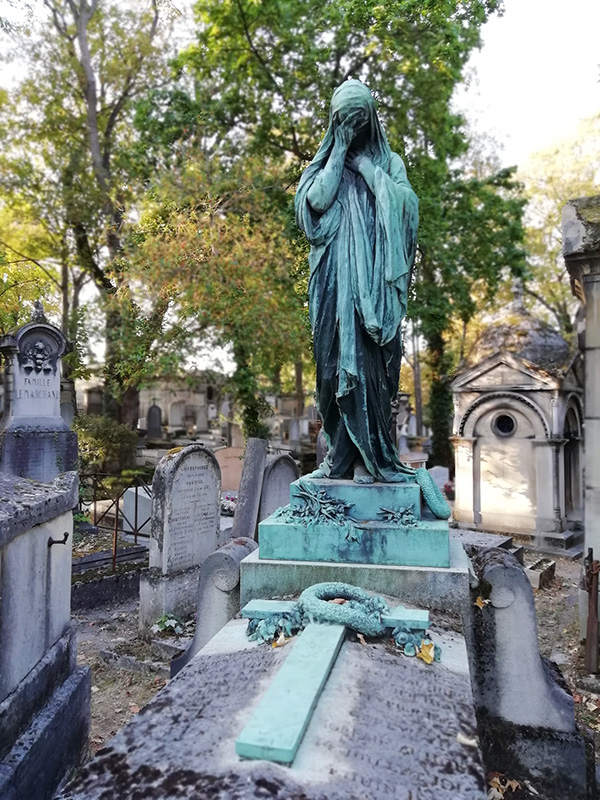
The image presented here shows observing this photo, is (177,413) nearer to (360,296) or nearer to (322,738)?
(360,296)

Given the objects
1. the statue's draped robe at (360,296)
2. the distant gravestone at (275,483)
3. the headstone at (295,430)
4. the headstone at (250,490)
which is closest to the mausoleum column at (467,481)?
the distant gravestone at (275,483)

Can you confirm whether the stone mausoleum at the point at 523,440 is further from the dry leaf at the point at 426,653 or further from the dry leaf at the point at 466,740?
the dry leaf at the point at 466,740

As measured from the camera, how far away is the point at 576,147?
21.1m

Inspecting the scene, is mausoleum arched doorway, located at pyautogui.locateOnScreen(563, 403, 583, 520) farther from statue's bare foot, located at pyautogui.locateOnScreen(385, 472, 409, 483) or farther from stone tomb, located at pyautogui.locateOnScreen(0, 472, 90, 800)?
stone tomb, located at pyautogui.locateOnScreen(0, 472, 90, 800)

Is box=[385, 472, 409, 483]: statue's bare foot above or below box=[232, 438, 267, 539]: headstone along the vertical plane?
above

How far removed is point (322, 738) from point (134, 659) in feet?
13.7

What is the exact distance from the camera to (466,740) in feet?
5.98

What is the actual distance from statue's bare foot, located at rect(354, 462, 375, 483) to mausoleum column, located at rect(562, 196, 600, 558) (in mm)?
3189

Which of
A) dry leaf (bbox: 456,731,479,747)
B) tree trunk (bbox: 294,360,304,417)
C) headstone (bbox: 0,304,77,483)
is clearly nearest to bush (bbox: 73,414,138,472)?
headstone (bbox: 0,304,77,483)

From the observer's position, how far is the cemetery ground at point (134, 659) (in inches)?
178

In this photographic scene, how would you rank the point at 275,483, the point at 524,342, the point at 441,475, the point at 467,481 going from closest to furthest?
the point at 275,483, the point at 467,481, the point at 524,342, the point at 441,475

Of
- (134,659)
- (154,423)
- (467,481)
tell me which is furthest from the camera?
(154,423)

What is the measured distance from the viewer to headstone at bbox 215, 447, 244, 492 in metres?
13.8

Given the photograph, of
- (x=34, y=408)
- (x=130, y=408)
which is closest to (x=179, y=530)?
(x=34, y=408)
